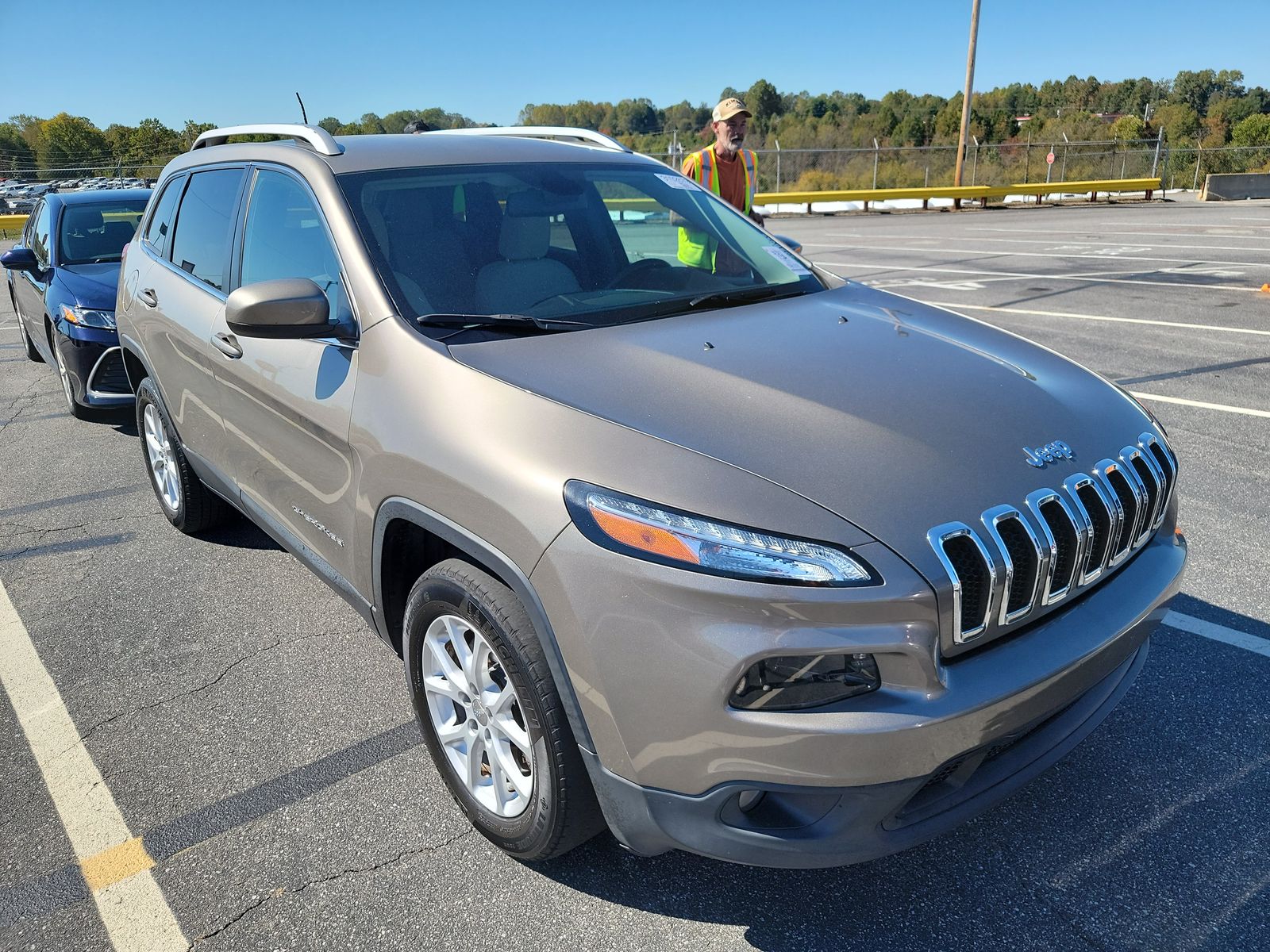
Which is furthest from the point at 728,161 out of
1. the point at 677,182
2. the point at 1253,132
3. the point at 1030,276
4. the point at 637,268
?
the point at 1253,132

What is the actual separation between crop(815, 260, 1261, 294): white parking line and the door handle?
419 inches

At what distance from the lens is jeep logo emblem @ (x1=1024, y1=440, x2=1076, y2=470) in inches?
86.9

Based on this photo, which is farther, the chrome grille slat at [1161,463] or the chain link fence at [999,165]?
the chain link fence at [999,165]

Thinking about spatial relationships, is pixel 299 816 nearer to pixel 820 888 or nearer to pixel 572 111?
pixel 820 888

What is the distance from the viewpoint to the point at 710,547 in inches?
75.0

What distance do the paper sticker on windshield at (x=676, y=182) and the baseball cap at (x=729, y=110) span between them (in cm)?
231

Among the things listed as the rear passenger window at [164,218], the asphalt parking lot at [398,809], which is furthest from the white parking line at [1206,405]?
the rear passenger window at [164,218]

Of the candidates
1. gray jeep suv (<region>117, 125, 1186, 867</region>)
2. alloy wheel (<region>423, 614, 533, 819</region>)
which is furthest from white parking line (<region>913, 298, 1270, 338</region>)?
alloy wheel (<region>423, 614, 533, 819</region>)

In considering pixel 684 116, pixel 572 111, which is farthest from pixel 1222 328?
pixel 684 116

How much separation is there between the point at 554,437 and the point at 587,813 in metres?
0.89

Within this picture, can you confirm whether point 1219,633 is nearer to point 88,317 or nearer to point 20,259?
point 88,317

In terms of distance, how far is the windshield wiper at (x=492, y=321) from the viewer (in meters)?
2.64

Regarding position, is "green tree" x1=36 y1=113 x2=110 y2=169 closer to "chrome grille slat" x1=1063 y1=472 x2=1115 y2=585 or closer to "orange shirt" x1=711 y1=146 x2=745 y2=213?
"orange shirt" x1=711 y1=146 x2=745 y2=213

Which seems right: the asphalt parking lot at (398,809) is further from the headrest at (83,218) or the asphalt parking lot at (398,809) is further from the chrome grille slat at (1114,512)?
the headrest at (83,218)
